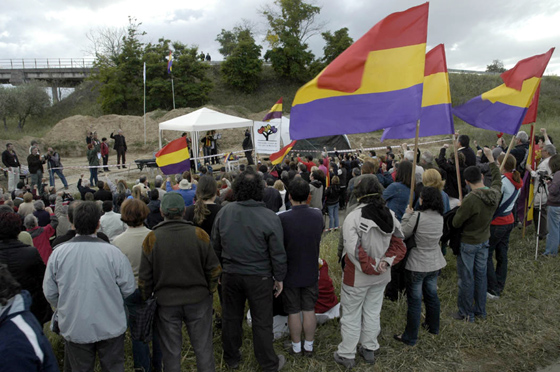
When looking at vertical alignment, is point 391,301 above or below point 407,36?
below

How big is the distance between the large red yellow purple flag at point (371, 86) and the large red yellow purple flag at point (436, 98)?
3.85 feet

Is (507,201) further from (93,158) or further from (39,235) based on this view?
(93,158)

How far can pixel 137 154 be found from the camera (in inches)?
993

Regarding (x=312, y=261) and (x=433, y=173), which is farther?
(x=433, y=173)

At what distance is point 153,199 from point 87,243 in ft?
9.65

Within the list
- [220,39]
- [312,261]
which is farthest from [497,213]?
[220,39]

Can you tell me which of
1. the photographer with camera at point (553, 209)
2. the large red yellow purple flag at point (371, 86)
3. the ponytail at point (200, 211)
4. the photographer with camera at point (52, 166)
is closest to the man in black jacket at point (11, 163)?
the photographer with camera at point (52, 166)

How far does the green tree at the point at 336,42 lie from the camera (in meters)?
40.5

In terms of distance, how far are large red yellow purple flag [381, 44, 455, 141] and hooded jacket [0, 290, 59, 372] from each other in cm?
435

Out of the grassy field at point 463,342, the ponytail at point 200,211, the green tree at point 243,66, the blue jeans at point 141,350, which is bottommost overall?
the grassy field at point 463,342

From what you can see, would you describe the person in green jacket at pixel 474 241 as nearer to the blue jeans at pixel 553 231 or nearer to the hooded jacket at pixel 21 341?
the blue jeans at pixel 553 231

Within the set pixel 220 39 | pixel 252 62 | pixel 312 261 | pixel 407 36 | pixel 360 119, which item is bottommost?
pixel 312 261

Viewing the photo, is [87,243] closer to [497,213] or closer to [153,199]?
[153,199]

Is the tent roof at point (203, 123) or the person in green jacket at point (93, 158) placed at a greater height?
the tent roof at point (203, 123)
